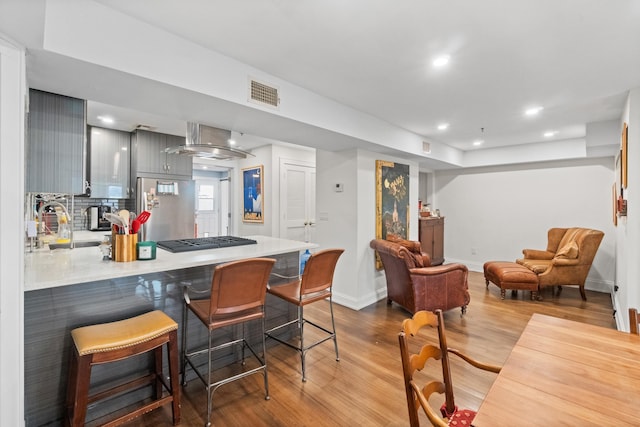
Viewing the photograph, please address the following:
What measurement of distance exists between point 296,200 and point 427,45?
12.8ft

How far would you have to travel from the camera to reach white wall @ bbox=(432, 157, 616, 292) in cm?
479

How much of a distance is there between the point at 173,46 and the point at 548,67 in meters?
2.79

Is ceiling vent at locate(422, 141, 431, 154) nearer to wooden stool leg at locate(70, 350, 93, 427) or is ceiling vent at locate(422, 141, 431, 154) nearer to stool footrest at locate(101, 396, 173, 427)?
stool footrest at locate(101, 396, 173, 427)

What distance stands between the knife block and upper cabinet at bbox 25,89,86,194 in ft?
1.71

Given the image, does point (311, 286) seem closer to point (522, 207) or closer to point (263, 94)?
point (263, 94)

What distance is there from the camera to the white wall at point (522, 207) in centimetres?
479

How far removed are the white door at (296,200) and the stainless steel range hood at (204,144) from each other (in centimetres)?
248

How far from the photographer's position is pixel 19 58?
4.61ft

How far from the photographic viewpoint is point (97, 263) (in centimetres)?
196

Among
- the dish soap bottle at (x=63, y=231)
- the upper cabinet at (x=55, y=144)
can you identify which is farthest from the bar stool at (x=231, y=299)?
the dish soap bottle at (x=63, y=231)

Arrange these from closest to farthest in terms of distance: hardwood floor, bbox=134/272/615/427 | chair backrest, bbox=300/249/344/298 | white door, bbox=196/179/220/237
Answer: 1. hardwood floor, bbox=134/272/615/427
2. chair backrest, bbox=300/249/344/298
3. white door, bbox=196/179/220/237

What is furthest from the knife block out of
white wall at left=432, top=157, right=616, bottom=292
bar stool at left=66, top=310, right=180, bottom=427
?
white wall at left=432, top=157, right=616, bottom=292

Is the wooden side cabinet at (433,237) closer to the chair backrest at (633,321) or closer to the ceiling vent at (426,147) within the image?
the ceiling vent at (426,147)

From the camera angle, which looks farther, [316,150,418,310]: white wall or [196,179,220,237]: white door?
[196,179,220,237]: white door
